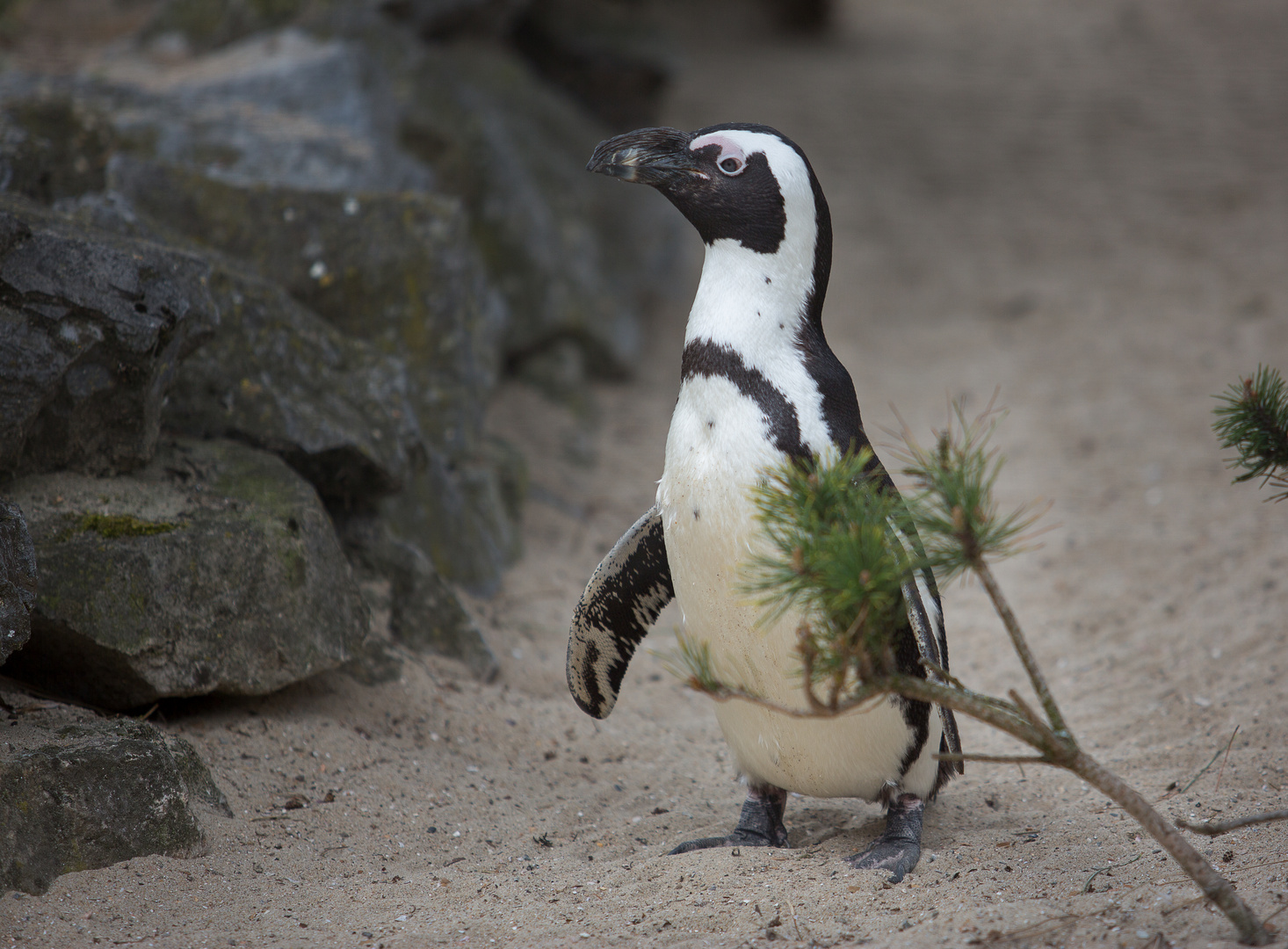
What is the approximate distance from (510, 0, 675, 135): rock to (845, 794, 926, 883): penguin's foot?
7.75m

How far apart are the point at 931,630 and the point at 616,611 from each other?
3.07 feet

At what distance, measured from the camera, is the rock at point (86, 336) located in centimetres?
286

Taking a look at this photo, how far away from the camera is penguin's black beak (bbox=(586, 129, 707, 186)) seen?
111 inches

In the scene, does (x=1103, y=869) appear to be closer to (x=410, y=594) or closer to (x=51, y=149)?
(x=410, y=594)

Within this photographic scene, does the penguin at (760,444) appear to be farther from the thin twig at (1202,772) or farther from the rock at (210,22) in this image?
the rock at (210,22)

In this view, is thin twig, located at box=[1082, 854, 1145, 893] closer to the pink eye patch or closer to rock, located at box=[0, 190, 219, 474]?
the pink eye patch

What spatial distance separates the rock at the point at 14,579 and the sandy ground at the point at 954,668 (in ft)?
1.91

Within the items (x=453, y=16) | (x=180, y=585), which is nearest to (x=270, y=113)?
(x=453, y=16)

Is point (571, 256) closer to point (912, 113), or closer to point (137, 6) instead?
point (137, 6)

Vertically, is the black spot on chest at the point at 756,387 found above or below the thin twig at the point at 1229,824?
above

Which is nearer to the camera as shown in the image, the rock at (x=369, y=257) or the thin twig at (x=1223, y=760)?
the thin twig at (x=1223, y=760)

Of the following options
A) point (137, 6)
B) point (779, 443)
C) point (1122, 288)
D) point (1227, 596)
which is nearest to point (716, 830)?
point (779, 443)

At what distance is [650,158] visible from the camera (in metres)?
→ 2.85

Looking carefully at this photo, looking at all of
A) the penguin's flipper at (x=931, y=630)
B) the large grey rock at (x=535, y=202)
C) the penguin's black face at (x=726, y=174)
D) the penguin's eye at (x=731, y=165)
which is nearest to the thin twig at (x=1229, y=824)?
the penguin's flipper at (x=931, y=630)
